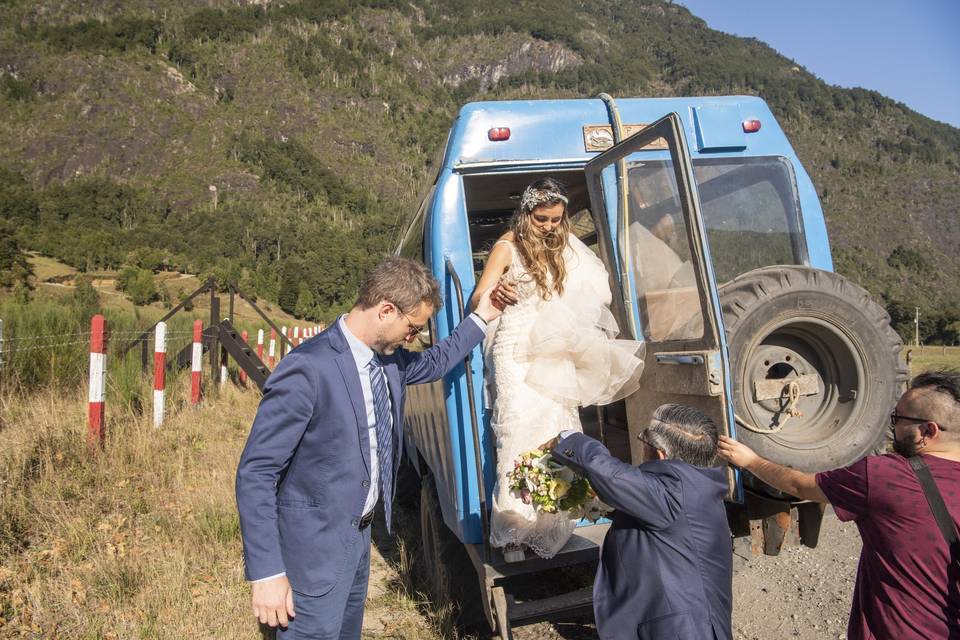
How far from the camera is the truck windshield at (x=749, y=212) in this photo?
404 centimetres

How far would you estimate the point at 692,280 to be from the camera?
314cm

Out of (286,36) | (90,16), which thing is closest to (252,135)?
(286,36)

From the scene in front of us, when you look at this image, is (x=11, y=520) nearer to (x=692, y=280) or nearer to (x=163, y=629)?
(x=163, y=629)

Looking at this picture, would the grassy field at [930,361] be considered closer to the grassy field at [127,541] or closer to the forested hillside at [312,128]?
the grassy field at [127,541]

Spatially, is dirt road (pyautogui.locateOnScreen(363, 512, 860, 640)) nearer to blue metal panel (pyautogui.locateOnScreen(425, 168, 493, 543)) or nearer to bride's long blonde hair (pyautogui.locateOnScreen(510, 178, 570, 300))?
blue metal panel (pyautogui.locateOnScreen(425, 168, 493, 543))

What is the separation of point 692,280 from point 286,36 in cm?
18345

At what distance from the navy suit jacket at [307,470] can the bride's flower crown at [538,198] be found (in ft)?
4.71

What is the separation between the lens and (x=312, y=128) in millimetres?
139625

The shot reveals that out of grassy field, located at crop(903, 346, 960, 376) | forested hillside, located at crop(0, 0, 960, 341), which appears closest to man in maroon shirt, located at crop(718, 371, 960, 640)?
grassy field, located at crop(903, 346, 960, 376)

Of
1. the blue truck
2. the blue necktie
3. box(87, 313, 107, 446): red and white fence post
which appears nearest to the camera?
the blue necktie

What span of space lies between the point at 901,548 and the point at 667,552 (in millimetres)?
709

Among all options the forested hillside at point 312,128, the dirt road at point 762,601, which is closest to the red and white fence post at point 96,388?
the dirt road at point 762,601

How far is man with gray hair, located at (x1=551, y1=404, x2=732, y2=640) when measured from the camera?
2.04 metres

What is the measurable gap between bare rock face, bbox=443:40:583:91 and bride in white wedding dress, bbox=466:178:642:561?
182530mm
